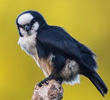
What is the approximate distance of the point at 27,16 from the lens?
577 cm

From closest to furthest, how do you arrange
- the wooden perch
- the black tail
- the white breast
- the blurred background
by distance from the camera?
the wooden perch
the black tail
the white breast
the blurred background

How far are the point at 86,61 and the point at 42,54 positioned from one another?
0.38 meters

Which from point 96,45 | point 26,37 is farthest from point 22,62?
point 26,37

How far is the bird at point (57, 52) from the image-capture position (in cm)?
562

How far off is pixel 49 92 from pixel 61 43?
760mm

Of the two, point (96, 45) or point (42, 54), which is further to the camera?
point (96, 45)

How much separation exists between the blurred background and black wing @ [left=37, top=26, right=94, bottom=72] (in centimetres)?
224

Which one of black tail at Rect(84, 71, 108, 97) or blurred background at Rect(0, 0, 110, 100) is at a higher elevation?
blurred background at Rect(0, 0, 110, 100)

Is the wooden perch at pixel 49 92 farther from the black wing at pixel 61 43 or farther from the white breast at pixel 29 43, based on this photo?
the white breast at pixel 29 43

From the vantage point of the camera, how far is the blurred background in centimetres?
808

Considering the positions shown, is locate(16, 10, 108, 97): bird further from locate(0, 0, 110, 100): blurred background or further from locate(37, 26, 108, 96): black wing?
locate(0, 0, 110, 100): blurred background

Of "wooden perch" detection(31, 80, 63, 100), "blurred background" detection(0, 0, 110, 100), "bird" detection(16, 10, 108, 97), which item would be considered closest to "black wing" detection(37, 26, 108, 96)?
"bird" detection(16, 10, 108, 97)

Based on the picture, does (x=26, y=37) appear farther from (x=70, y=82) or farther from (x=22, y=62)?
(x=22, y=62)

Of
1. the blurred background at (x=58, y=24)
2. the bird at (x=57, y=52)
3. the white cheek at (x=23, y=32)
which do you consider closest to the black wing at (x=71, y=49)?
the bird at (x=57, y=52)
